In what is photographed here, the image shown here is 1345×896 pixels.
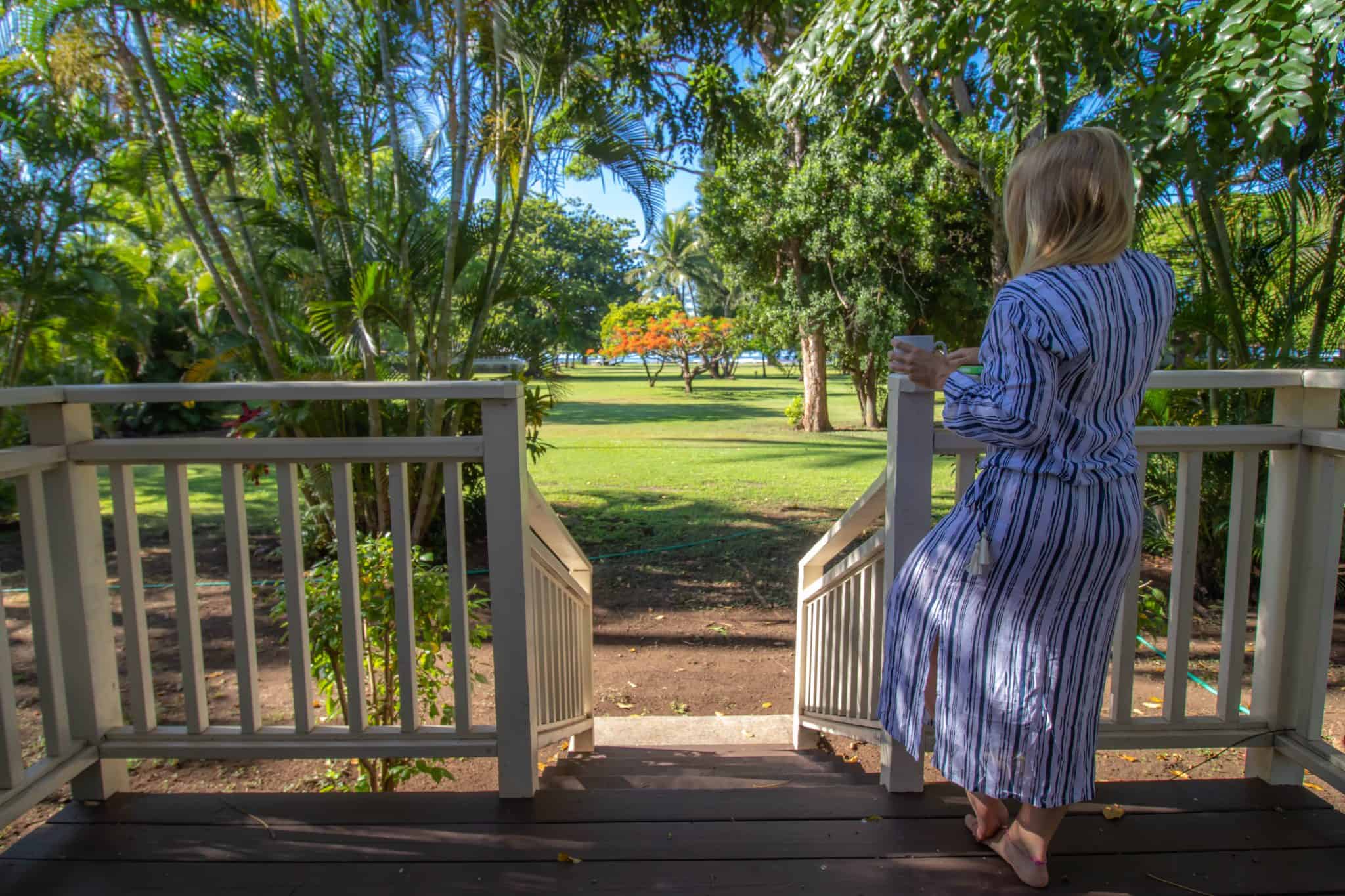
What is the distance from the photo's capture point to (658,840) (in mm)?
2020

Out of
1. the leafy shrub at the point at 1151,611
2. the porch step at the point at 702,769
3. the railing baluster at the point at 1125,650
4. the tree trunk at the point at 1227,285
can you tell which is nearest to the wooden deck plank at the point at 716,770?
the porch step at the point at 702,769

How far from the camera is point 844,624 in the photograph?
2.85 m

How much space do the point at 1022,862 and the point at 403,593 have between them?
1.53 metres

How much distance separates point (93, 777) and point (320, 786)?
4.70 feet

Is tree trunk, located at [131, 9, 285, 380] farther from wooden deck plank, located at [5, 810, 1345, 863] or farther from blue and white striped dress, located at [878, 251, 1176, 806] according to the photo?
blue and white striped dress, located at [878, 251, 1176, 806]

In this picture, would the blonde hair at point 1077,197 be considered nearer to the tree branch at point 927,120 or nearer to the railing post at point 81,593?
the railing post at point 81,593

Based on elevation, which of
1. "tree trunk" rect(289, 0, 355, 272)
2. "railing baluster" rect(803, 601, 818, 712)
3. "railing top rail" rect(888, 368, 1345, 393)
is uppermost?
"tree trunk" rect(289, 0, 355, 272)

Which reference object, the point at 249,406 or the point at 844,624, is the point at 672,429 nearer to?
the point at 249,406

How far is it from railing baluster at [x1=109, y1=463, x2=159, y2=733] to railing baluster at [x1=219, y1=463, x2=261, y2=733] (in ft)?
0.70

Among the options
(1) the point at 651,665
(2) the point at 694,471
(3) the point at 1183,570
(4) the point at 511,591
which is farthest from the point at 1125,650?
(2) the point at 694,471

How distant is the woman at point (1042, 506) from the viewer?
154 cm

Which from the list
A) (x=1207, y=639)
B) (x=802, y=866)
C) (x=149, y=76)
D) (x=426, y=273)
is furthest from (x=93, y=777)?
(x=1207, y=639)

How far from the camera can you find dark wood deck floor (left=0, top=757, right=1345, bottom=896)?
184 centimetres

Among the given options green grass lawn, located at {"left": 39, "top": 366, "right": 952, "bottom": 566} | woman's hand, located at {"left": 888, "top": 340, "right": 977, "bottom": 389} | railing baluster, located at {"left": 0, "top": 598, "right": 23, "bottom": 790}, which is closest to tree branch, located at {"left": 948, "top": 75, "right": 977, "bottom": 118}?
green grass lawn, located at {"left": 39, "top": 366, "right": 952, "bottom": 566}
